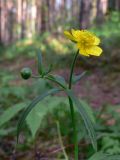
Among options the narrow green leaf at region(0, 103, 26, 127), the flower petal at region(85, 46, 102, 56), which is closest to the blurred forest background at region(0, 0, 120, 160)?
the narrow green leaf at region(0, 103, 26, 127)

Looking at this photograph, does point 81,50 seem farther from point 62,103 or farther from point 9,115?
point 62,103

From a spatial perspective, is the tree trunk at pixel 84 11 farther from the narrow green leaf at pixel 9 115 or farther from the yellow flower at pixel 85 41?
the yellow flower at pixel 85 41

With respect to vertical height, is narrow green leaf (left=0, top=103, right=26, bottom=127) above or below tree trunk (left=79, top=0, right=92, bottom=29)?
above

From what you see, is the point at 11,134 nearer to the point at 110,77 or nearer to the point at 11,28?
the point at 110,77

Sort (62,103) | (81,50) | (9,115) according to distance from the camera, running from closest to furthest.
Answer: (81,50) → (9,115) → (62,103)

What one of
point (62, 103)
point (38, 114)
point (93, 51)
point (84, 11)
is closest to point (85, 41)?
point (93, 51)

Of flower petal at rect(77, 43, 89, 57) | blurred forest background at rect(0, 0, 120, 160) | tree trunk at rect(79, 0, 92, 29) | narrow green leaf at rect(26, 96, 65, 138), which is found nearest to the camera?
flower petal at rect(77, 43, 89, 57)

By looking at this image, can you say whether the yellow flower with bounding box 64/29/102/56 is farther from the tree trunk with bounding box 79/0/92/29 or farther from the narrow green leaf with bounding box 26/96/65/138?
the tree trunk with bounding box 79/0/92/29

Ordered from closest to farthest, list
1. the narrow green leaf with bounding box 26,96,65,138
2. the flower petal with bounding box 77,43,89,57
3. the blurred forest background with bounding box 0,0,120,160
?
the flower petal with bounding box 77,43,89,57 < the narrow green leaf with bounding box 26,96,65,138 < the blurred forest background with bounding box 0,0,120,160

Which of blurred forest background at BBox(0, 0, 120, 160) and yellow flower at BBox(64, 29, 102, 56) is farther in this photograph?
blurred forest background at BBox(0, 0, 120, 160)
